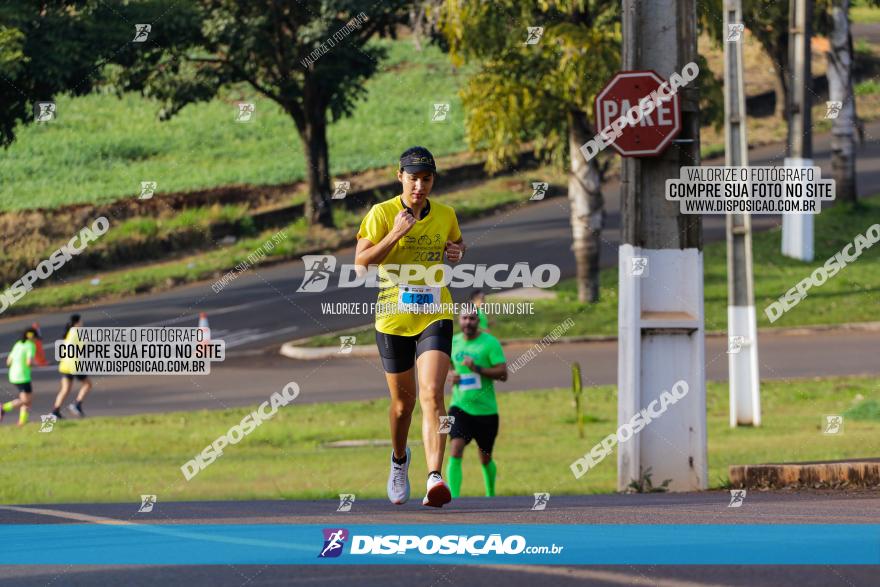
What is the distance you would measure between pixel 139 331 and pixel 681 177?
57.1 ft

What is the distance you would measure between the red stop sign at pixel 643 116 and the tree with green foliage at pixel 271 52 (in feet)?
78.5

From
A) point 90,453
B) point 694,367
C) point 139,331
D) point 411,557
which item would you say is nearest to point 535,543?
point 411,557

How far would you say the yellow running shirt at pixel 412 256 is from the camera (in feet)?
31.0

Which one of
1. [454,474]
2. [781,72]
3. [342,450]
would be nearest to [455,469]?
[454,474]

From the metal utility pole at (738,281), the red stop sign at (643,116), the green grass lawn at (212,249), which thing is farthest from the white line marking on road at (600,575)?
the green grass lawn at (212,249)

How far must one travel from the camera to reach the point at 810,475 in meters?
11.3

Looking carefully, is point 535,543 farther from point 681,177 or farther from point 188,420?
point 188,420

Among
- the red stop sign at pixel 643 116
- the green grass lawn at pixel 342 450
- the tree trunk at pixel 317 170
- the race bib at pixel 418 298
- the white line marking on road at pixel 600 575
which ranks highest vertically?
the tree trunk at pixel 317 170

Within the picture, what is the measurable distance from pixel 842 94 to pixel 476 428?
26181mm

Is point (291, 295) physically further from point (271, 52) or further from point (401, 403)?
point (401, 403)

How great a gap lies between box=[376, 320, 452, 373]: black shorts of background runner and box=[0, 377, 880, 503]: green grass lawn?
3.77 metres

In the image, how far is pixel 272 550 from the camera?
7250 mm

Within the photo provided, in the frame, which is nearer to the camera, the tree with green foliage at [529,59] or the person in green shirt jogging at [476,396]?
the person in green shirt jogging at [476,396]

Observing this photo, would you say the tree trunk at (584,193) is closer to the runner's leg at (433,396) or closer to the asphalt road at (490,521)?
the asphalt road at (490,521)
